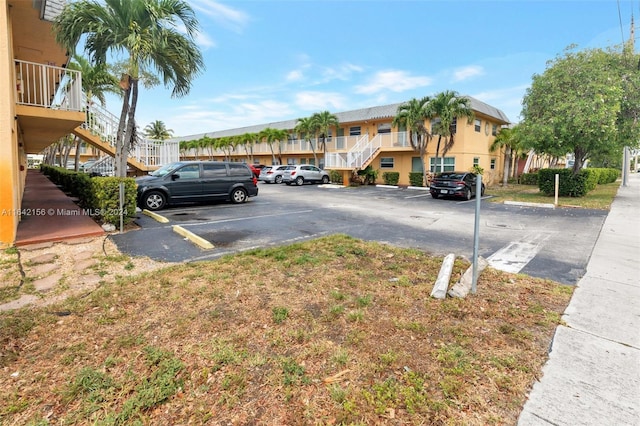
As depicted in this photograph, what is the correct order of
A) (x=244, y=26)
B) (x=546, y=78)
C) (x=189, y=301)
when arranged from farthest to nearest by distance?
(x=546, y=78) < (x=244, y=26) < (x=189, y=301)

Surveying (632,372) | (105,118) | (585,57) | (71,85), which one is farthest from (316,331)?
(585,57)

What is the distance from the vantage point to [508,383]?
2.69 meters

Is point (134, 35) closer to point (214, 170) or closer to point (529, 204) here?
point (214, 170)

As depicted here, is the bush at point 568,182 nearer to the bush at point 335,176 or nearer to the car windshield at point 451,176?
the car windshield at point 451,176

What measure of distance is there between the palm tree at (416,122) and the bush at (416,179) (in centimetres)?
25

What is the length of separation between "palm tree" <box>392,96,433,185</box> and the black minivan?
12.8m

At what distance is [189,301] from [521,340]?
12.2ft

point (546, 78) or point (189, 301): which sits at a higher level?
point (546, 78)

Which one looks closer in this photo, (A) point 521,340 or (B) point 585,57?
(A) point 521,340

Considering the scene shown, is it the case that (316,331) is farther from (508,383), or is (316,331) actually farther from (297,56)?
(297,56)

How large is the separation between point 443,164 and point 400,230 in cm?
1651

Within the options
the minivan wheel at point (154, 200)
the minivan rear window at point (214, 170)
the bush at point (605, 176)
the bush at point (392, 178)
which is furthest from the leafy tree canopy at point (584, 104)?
the minivan wheel at point (154, 200)

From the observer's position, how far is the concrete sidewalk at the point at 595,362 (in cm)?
239

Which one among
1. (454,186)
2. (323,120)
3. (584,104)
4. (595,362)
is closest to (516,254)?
(595,362)
